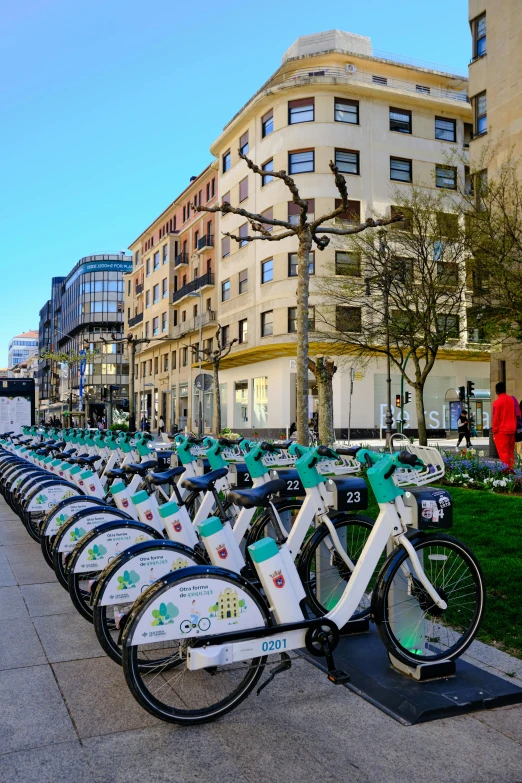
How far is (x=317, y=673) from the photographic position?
13.6ft

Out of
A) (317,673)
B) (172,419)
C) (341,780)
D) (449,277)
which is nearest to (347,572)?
(317,673)

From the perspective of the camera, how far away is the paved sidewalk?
9.68 ft

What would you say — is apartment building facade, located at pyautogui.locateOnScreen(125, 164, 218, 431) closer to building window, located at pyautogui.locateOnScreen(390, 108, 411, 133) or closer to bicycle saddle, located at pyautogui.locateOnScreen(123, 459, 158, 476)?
building window, located at pyautogui.locateOnScreen(390, 108, 411, 133)

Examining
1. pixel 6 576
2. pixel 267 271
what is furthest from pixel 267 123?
pixel 6 576

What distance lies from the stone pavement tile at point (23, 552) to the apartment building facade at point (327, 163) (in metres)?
28.7

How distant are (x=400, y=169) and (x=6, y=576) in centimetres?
3854

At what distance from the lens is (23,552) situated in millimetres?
7883

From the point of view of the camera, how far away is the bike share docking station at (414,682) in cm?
354

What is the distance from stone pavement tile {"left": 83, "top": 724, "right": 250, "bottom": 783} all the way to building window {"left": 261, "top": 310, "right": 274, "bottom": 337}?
36.1 meters

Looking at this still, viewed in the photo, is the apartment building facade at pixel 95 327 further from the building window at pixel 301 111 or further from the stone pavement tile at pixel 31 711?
the stone pavement tile at pixel 31 711

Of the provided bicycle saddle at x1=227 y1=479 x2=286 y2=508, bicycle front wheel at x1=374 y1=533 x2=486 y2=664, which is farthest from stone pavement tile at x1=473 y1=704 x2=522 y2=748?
bicycle saddle at x1=227 y1=479 x2=286 y2=508

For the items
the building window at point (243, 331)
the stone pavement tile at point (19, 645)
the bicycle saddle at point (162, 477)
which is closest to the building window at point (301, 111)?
the building window at point (243, 331)

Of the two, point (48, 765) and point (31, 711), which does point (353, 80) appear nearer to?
point (31, 711)

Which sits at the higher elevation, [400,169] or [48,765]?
[400,169]
